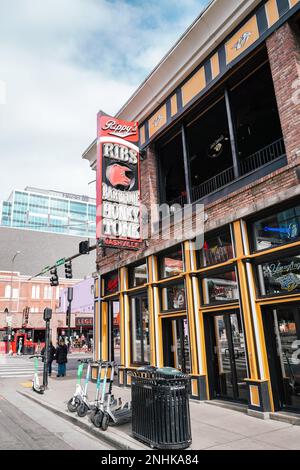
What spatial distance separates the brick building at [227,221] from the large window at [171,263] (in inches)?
1.7

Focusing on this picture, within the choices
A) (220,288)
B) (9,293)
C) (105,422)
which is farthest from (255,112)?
(9,293)

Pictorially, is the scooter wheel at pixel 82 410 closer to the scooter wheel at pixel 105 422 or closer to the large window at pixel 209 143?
the scooter wheel at pixel 105 422

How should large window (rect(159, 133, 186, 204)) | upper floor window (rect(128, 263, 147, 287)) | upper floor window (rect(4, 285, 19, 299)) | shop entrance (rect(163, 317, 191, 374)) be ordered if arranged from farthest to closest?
1. upper floor window (rect(4, 285, 19, 299))
2. large window (rect(159, 133, 186, 204))
3. upper floor window (rect(128, 263, 147, 287))
4. shop entrance (rect(163, 317, 191, 374))

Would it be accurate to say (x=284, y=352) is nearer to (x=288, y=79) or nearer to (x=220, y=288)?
(x=220, y=288)

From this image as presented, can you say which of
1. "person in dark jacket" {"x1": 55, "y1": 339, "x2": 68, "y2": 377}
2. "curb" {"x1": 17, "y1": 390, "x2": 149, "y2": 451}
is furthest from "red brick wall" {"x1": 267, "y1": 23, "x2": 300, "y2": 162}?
"person in dark jacket" {"x1": 55, "y1": 339, "x2": 68, "y2": 377}

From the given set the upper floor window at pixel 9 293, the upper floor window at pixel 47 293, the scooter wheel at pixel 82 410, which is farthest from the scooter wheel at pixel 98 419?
the upper floor window at pixel 47 293

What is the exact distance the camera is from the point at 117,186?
1166 centimetres

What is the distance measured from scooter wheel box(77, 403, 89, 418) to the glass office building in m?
122

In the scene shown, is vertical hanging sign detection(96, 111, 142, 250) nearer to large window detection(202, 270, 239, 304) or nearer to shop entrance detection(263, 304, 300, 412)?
large window detection(202, 270, 239, 304)

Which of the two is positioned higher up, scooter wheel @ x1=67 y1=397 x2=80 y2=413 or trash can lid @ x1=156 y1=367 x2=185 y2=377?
trash can lid @ x1=156 y1=367 x2=185 y2=377

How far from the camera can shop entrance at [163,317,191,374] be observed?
409 inches

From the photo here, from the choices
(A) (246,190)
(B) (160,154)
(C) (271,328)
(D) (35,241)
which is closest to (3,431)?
(C) (271,328)

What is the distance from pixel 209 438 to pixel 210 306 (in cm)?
363

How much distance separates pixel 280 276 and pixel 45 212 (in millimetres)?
139058
